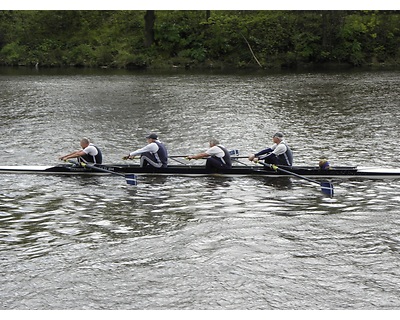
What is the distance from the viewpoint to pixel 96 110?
38.3 meters

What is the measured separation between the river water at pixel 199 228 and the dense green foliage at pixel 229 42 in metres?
31.1

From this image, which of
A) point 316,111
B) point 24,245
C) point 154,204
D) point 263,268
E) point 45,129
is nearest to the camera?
point 263,268

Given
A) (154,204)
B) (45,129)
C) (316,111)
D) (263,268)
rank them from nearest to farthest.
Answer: (263,268), (154,204), (45,129), (316,111)

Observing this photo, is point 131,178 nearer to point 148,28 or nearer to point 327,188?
point 327,188

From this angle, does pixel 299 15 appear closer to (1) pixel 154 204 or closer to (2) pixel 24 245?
(1) pixel 154 204

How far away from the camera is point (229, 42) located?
6469 cm

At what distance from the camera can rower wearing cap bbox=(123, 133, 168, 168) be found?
20.7 metres

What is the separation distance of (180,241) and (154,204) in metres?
3.28

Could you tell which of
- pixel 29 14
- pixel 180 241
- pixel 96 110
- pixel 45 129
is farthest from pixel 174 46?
pixel 180 241

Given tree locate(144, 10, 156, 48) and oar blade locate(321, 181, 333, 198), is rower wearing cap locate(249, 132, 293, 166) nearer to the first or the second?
oar blade locate(321, 181, 333, 198)

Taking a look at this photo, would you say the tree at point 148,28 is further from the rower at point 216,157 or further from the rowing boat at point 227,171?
the rower at point 216,157

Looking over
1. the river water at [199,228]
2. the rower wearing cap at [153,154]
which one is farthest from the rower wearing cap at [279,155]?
the rower wearing cap at [153,154]

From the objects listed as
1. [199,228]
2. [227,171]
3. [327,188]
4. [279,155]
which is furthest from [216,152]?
Result: [199,228]

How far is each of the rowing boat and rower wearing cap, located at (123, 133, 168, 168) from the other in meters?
0.21
